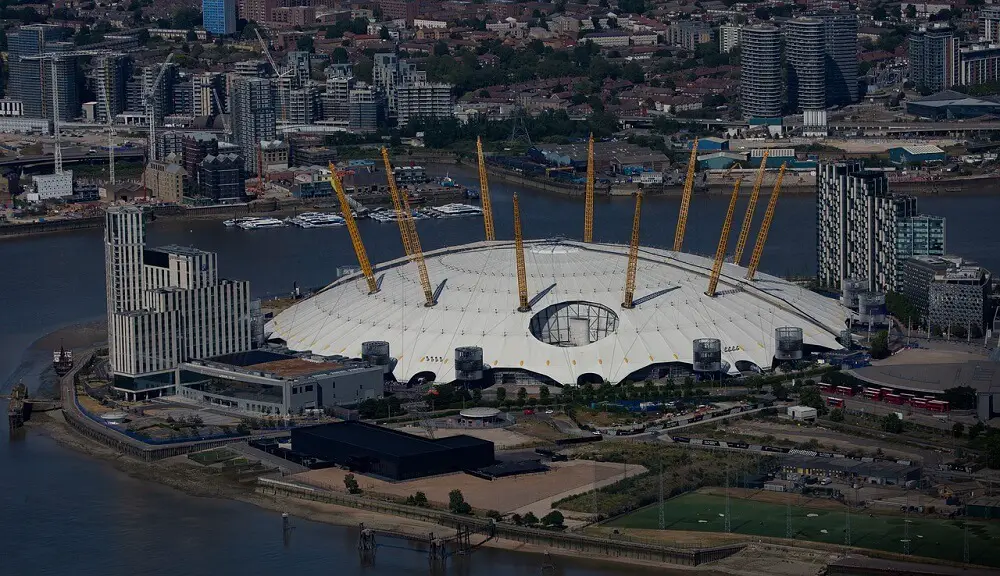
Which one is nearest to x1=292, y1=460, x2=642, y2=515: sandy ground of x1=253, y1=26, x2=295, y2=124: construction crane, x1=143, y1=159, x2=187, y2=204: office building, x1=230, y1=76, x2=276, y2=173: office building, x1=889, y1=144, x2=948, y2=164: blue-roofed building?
x1=143, y1=159, x2=187, y2=204: office building

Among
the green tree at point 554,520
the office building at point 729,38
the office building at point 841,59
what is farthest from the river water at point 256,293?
the office building at point 729,38

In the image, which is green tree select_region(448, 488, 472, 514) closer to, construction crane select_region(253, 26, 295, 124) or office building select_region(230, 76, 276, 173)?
office building select_region(230, 76, 276, 173)

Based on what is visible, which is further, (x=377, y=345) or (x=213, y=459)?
(x=377, y=345)

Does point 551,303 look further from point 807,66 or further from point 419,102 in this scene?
point 807,66

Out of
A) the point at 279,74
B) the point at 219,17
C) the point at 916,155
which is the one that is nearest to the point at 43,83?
the point at 279,74

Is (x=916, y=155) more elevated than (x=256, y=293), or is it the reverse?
(x=916, y=155)

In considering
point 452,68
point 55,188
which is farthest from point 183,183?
point 452,68

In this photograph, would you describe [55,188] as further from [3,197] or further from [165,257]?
[165,257]
